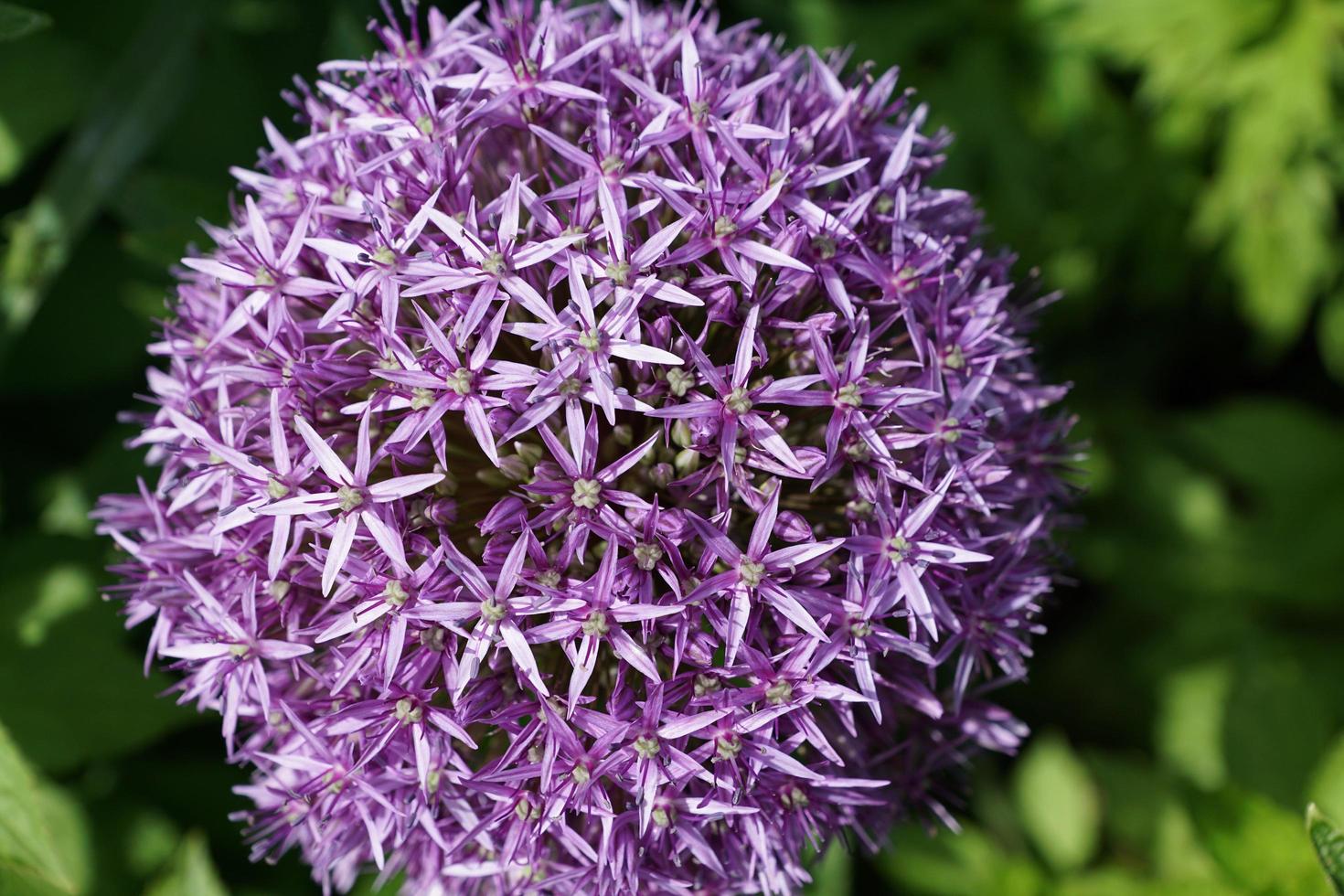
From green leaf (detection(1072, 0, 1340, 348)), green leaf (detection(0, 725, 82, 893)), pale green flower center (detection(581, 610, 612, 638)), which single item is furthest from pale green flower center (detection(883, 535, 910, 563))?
green leaf (detection(1072, 0, 1340, 348))

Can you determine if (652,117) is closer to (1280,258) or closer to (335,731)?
(335,731)

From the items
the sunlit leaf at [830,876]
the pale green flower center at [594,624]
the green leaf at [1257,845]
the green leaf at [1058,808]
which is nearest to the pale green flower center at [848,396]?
the pale green flower center at [594,624]

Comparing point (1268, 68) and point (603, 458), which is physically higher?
point (1268, 68)

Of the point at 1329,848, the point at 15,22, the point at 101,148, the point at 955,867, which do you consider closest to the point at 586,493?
the point at 1329,848

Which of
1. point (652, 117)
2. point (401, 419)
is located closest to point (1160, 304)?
point (652, 117)

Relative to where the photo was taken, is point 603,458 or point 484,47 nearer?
point 603,458

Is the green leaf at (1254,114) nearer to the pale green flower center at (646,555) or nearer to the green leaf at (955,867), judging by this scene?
the green leaf at (955,867)

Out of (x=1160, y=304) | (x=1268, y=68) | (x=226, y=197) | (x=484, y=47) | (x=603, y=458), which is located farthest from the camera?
(x=1160, y=304)

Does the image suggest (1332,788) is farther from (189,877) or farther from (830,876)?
(189,877)
